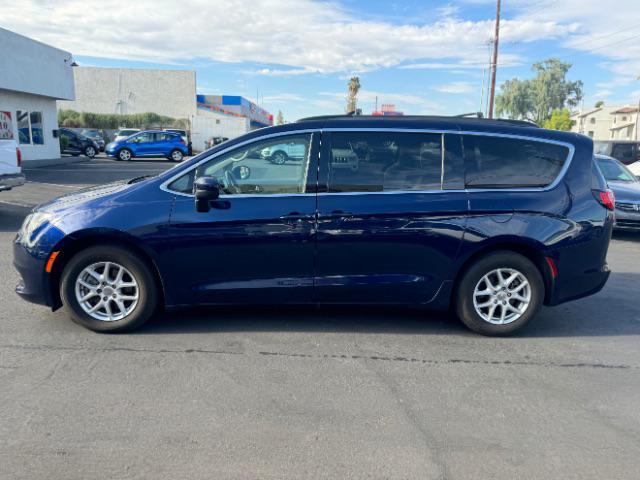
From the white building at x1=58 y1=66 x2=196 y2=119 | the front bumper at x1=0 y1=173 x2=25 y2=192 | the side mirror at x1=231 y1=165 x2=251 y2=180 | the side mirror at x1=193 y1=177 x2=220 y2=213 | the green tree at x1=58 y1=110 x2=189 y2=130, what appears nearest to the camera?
the side mirror at x1=193 y1=177 x2=220 y2=213

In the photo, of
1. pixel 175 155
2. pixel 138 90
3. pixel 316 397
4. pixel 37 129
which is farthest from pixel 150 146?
pixel 316 397

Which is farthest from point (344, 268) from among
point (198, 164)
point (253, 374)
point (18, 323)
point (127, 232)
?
point (18, 323)

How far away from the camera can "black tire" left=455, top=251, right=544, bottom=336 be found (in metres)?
4.32

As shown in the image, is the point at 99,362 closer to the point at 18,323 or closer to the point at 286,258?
the point at 18,323

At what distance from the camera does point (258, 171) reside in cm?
418

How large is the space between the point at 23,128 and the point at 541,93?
8772cm

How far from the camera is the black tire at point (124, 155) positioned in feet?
90.8

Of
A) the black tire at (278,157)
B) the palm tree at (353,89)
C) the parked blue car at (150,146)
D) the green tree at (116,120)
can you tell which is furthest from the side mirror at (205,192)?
the palm tree at (353,89)

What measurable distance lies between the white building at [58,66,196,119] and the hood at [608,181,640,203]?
4500cm

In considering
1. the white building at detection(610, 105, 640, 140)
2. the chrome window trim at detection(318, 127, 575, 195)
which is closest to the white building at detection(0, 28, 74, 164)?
the chrome window trim at detection(318, 127, 575, 195)

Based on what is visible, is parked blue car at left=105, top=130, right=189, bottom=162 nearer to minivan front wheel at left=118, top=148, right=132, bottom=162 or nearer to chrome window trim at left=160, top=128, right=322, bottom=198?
minivan front wheel at left=118, top=148, right=132, bottom=162

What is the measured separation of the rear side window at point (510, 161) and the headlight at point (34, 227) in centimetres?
369

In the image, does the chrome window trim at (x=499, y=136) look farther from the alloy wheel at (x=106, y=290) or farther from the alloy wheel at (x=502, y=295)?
the alloy wheel at (x=106, y=290)

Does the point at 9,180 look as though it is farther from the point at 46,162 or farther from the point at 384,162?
the point at 46,162
